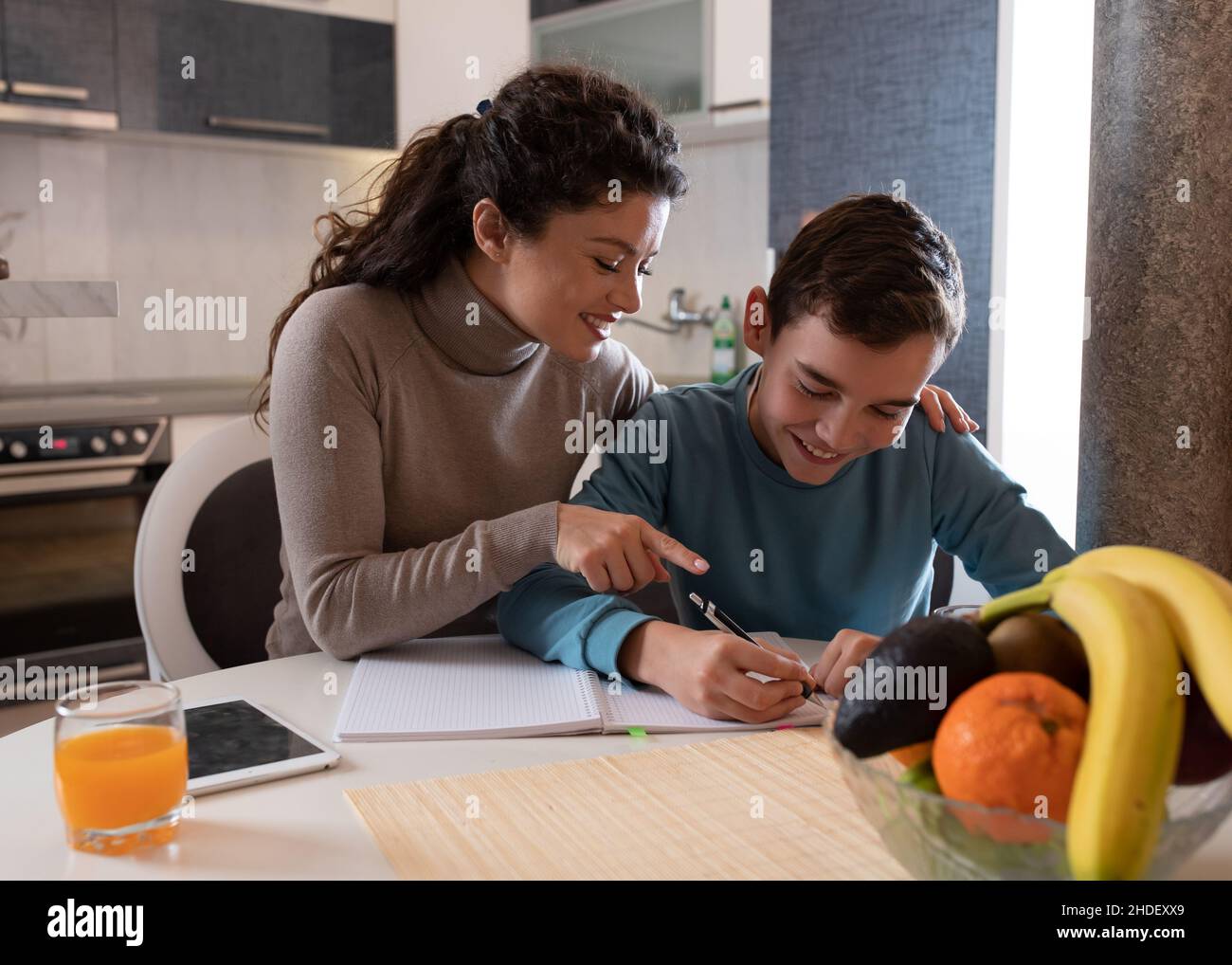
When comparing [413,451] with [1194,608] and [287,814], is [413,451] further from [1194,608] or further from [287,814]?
[1194,608]

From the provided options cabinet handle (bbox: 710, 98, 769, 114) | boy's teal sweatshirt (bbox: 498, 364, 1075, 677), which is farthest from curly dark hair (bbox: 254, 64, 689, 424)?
cabinet handle (bbox: 710, 98, 769, 114)

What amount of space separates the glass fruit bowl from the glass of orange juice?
416 mm

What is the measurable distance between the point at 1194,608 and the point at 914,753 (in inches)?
6.1

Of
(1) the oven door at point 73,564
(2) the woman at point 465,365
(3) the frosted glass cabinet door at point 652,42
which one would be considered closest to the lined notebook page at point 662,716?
(2) the woman at point 465,365

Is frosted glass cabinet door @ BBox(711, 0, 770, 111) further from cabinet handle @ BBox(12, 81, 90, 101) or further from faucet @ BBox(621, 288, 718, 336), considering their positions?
cabinet handle @ BBox(12, 81, 90, 101)

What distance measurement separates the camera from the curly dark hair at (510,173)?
1290mm

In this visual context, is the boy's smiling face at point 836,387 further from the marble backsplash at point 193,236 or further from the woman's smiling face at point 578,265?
the marble backsplash at point 193,236

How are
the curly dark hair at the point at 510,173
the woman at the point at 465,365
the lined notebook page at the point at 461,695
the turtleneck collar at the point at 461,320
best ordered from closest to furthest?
the lined notebook page at the point at 461,695 → the woman at the point at 465,365 → the curly dark hair at the point at 510,173 → the turtleneck collar at the point at 461,320

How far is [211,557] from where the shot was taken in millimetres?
1483

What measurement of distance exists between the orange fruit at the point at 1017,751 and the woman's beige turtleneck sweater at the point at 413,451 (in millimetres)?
617

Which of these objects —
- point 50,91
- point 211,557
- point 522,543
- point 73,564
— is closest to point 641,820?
point 522,543
